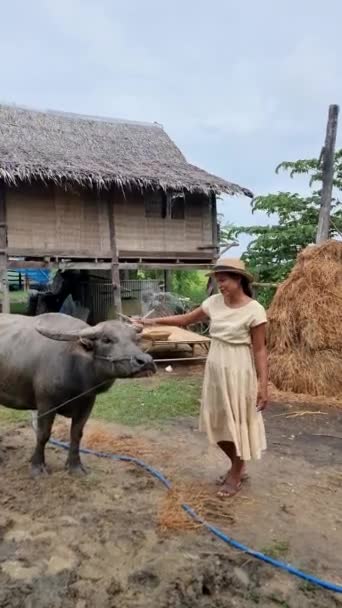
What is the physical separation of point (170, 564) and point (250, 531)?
682mm

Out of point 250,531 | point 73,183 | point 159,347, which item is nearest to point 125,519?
point 250,531

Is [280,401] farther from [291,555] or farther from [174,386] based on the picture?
[291,555]

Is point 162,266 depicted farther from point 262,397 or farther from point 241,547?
point 241,547

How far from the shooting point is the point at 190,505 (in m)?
3.50

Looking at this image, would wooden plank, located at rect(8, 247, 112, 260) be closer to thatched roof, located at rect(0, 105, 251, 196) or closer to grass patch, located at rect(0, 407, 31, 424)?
thatched roof, located at rect(0, 105, 251, 196)

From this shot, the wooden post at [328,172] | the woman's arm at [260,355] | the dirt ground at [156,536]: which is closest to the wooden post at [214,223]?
the wooden post at [328,172]

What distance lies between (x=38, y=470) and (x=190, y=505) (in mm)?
1293

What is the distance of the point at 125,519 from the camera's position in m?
3.29

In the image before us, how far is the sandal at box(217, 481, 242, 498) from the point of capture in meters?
3.68

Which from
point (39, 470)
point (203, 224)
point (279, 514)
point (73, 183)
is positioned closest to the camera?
point (279, 514)

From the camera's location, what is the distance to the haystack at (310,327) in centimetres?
734

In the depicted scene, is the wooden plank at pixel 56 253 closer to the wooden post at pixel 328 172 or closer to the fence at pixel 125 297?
the fence at pixel 125 297

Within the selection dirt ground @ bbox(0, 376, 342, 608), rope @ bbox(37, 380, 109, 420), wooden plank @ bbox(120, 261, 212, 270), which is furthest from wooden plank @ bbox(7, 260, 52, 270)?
rope @ bbox(37, 380, 109, 420)

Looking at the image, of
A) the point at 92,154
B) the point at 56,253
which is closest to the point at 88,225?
the point at 56,253
